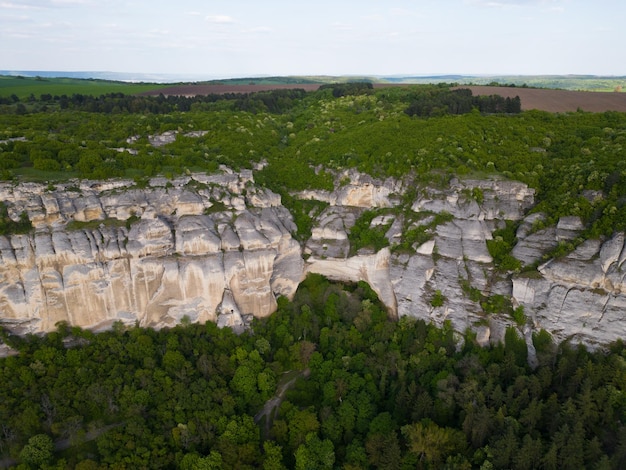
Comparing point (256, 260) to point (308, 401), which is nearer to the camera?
point (308, 401)

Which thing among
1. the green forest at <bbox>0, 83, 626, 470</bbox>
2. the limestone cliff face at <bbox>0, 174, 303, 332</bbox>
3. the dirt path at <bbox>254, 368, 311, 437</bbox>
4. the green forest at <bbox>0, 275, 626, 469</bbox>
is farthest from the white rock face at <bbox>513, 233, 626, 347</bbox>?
the limestone cliff face at <bbox>0, 174, 303, 332</bbox>

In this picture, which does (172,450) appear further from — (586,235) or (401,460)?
(586,235)

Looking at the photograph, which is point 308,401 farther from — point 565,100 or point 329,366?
point 565,100

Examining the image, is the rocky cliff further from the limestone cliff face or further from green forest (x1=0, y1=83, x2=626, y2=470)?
green forest (x1=0, y1=83, x2=626, y2=470)

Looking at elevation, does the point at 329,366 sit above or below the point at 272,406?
above

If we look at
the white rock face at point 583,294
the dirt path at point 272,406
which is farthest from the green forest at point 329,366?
the white rock face at point 583,294

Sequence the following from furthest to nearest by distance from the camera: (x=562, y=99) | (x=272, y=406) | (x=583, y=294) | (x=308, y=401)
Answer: (x=562, y=99) < (x=272, y=406) < (x=308, y=401) < (x=583, y=294)

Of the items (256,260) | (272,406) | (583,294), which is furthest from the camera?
(256,260)

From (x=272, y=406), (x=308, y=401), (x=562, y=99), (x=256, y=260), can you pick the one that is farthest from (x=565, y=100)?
(x=272, y=406)
